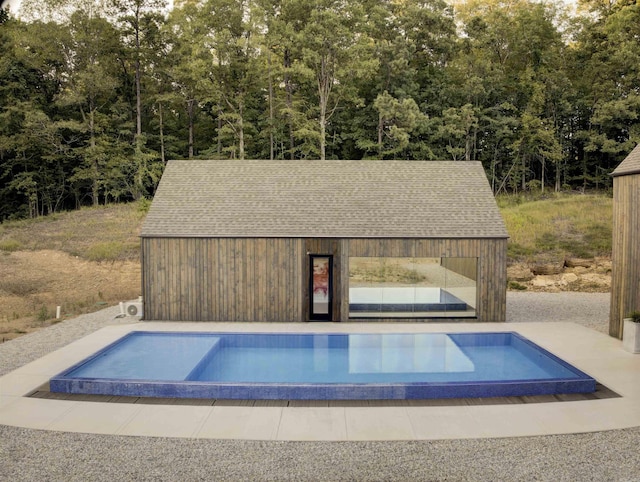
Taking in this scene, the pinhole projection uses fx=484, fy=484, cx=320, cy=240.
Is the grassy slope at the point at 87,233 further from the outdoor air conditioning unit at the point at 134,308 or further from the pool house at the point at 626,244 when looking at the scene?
the pool house at the point at 626,244

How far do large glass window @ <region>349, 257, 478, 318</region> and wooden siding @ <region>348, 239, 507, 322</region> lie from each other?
0.43 ft

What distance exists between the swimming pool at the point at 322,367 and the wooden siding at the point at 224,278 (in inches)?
64.3

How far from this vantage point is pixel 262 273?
40.6ft

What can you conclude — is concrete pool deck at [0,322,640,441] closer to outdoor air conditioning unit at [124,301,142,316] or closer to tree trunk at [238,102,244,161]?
outdoor air conditioning unit at [124,301,142,316]

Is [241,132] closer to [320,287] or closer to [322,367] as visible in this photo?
[320,287]

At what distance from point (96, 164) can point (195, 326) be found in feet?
67.3

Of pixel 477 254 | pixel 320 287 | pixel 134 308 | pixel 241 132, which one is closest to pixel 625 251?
pixel 477 254

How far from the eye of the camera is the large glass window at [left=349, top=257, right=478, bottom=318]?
12227 mm

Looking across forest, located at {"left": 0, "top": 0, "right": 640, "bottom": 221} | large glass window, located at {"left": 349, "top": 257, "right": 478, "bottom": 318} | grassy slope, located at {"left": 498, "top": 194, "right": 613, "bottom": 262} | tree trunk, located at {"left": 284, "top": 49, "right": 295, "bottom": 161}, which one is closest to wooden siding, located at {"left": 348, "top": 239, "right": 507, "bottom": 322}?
large glass window, located at {"left": 349, "top": 257, "right": 478, "bottom": 318}

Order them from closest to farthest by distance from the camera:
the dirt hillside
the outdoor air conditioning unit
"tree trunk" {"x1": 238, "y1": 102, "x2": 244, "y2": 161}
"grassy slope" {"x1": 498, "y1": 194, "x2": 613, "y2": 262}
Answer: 1. the outdoor air conditioning unit
2. the dirt hillside
3. "grassy slope" {"x1": 498, "y1": 194, "x2": 613, "y2": 262}
4. "tree trunk" {"x1": 238, "y1": 102, "x2": 244, "y2": 161}

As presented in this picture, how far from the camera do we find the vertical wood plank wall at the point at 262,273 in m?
12.3

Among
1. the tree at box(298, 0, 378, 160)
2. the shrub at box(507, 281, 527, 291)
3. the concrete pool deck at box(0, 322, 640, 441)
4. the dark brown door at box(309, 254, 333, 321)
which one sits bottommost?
the concrete pool deck at box(0, 322, 640, 441)

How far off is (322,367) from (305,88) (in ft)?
74.0

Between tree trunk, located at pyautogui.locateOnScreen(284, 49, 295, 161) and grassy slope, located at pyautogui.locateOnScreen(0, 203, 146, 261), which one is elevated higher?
tree trunk, located at pyautogui.locateOnScreen(284, 49, 295, 161)
